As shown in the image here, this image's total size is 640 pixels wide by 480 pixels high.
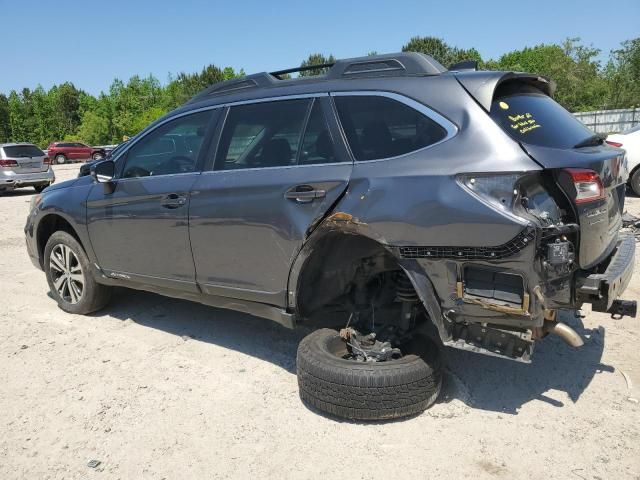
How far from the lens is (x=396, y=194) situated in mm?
2893

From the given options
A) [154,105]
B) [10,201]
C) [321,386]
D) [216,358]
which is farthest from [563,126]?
[154,105]

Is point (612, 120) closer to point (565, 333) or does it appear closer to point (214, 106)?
point (214, 106)

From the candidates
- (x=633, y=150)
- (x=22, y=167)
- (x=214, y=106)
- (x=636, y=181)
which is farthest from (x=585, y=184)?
(x=22, y=167)

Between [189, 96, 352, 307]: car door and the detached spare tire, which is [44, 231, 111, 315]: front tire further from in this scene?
the detached spare tire

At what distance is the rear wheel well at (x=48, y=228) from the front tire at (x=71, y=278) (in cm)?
13

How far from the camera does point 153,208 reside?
4070 millimetres

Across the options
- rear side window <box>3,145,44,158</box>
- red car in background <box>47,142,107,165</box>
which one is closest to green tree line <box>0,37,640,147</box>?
red car in background <box>47,142,107,165</box>

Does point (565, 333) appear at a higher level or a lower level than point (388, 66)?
lower

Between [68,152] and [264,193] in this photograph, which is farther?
[68,152]

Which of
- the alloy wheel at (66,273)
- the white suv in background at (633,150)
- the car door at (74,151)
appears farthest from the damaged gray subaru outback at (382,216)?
the car door at (74,151)

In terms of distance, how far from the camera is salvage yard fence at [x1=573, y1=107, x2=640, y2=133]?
25.9 meters

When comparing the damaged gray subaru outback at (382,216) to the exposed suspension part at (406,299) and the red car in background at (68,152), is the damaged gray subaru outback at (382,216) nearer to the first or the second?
the exposed suspension part at (406,299)

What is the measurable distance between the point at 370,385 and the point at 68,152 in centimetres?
4071

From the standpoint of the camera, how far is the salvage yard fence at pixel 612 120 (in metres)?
25.9
